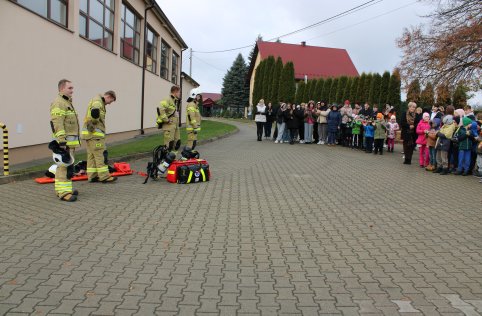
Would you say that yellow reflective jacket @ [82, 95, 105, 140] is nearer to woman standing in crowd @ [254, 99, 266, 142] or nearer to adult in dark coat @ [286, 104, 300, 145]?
adult in dark coat @ [286, 104, 300, 145]

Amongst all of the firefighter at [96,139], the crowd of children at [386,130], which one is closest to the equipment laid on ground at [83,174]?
the firefighter at [96,139]

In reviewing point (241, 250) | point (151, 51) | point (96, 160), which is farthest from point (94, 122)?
point (151, 51)

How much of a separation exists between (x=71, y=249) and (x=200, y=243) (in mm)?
1535

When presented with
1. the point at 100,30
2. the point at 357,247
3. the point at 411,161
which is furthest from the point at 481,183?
the point at 100,30

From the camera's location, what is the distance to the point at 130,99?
72.7ft

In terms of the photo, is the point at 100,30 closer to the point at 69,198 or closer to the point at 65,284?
the point at 69,198

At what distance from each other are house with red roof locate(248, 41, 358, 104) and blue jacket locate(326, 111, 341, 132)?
37686 mm

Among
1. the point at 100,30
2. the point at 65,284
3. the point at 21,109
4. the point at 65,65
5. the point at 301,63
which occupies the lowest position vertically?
the point at 65,284

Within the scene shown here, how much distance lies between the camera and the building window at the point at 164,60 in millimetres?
30106

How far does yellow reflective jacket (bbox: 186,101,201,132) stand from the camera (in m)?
11.4

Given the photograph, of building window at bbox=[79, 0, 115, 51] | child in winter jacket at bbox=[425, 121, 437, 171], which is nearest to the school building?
building window at bbox=[79, 0, 115, 51]

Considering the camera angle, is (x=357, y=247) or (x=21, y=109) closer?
(x=357, y=247)

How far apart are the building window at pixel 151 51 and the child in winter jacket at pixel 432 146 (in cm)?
1695

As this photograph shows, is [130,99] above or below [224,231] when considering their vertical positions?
above
